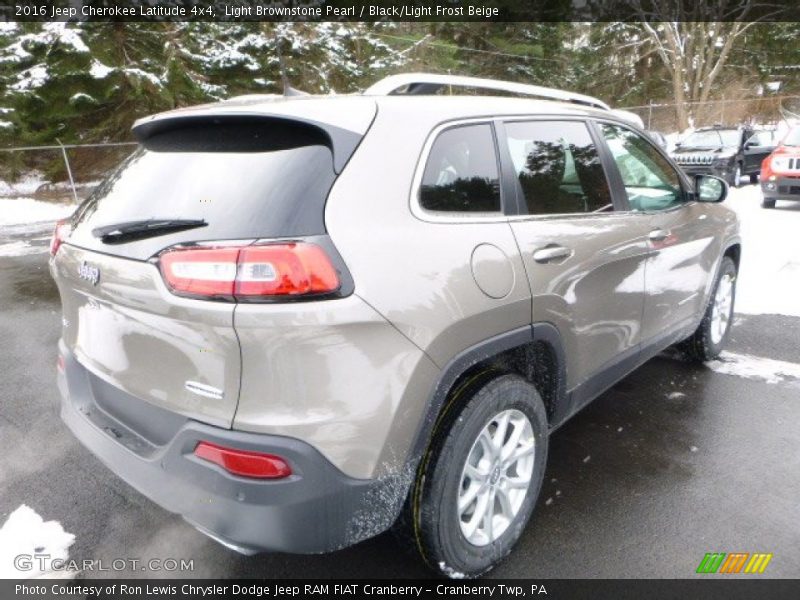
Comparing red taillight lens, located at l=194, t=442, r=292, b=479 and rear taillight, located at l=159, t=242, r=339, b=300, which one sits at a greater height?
rear taillight, located at l=159, t=242, r=339, b=300

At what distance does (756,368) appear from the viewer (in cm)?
423

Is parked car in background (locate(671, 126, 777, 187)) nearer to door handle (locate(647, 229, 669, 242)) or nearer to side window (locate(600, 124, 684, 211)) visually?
side window (locate(600, 124, 684, 211))

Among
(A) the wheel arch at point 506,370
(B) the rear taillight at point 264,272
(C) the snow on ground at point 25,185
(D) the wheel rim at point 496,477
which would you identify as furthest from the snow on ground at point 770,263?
(C) the snow on ground at point 25,185

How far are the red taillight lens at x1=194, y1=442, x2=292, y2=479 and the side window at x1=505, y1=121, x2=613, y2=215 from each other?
1.39 meters

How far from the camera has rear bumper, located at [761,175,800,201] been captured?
1082 centimetres

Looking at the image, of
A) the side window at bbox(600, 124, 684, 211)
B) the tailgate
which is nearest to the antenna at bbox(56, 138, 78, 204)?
the tailgate

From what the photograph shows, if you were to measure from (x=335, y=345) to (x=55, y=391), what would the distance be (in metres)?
3.33

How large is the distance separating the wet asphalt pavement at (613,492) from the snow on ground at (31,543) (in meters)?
0.04

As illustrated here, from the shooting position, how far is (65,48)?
14664 millimetres

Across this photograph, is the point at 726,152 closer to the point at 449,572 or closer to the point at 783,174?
the point at 783,174

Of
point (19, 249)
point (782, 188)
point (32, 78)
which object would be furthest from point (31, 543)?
point (32, 78)

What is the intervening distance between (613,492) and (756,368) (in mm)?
2099

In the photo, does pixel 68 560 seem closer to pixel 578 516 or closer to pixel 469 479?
pixel 469 479

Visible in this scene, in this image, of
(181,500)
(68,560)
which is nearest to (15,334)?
(68,560)
